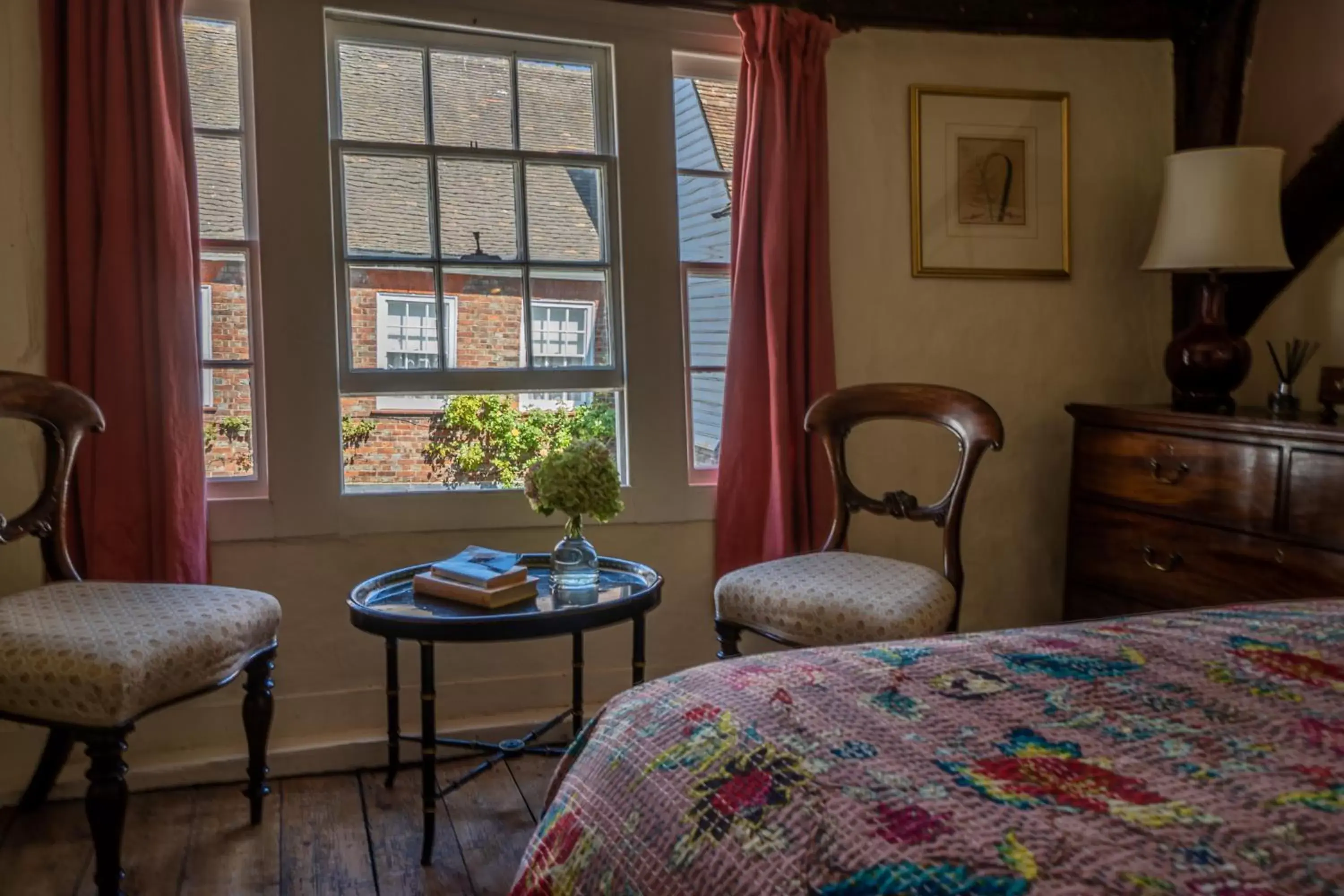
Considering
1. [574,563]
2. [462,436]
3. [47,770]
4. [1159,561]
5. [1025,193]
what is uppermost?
[1025,193]

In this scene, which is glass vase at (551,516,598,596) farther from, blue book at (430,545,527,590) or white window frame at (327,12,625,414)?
white window frame at (327,12,625,414)

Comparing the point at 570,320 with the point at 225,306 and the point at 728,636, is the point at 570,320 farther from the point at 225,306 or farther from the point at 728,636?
the point at 728,636

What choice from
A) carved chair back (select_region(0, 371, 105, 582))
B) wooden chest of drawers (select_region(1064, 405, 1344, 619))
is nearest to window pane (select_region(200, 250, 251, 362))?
carved chair back (select_region(0, 371, 105, 582))

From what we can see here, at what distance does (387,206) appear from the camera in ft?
8.93

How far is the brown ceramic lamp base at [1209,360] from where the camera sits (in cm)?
287

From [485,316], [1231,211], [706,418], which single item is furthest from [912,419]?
[485,316]

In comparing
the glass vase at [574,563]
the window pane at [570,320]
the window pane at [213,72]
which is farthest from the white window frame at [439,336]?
the glass vase at [574,563]

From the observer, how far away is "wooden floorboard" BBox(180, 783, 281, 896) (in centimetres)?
201

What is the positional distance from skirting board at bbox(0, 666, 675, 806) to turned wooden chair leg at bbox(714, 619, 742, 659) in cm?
46

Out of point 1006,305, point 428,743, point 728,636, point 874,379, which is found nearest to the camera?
point 428,743

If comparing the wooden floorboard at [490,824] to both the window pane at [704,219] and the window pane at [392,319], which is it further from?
the window pane at [704,219]

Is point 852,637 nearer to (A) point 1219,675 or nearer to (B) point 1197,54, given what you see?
(A) point 1219,675

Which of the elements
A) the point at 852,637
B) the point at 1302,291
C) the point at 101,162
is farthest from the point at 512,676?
the point at 1302,291

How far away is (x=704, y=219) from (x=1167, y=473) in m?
1.48
